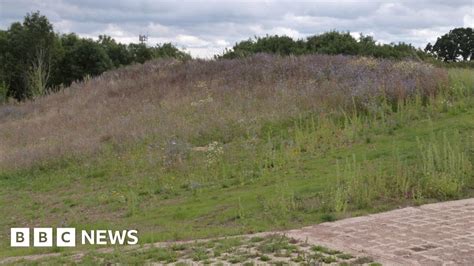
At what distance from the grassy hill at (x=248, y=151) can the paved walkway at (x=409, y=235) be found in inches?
16.7

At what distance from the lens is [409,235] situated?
586 centimetres

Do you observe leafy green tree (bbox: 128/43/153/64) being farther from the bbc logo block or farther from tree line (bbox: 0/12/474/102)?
the bbc logo block

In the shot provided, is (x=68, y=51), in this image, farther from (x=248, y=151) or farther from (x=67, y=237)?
(x=67, y=237)

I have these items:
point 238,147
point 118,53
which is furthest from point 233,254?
point 118,53

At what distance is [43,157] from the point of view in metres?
13.8

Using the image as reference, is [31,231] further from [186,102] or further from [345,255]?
[186,102]

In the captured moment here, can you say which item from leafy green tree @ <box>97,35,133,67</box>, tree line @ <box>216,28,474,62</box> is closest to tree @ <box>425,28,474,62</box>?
tree line @ <box>216,28,474,62</box>

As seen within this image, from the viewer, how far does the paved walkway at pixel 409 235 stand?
17.1ft

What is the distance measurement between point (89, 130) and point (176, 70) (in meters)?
7.25

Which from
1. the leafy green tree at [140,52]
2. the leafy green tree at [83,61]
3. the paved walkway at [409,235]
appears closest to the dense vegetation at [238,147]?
the paved walkway at [409,235]

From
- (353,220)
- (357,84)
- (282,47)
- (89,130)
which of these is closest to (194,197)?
(353,220)

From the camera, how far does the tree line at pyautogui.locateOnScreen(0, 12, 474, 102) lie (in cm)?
2819

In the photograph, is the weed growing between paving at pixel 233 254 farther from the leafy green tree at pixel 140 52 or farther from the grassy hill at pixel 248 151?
the leafy green tree at pixel 140 52

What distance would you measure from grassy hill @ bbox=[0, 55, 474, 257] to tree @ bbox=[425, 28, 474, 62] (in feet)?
117
